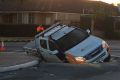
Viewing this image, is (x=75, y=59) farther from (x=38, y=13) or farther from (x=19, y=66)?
(x=38, y=13)

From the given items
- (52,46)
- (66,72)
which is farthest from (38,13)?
(66,72)

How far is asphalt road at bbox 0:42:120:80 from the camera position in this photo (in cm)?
1371

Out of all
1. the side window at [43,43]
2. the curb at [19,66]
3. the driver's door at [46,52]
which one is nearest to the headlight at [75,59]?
the driver's door at [46,52]

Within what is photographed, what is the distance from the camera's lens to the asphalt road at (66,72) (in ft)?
45.0

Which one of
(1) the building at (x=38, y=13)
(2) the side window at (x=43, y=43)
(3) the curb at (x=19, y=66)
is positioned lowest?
(1) the building at (x=38, y=13)

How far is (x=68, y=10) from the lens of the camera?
201 feet

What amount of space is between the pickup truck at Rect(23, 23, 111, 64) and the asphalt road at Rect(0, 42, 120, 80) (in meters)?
0.84

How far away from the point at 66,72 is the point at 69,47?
10.1 ft

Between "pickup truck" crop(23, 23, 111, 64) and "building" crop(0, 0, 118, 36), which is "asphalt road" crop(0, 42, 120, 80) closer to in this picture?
"pickup truck" crop(23, 23, 111, 64)

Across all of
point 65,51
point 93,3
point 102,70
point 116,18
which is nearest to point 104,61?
point 65,51

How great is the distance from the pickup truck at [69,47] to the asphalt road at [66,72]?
0.84 meters

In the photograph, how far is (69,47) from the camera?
17766 millimetres

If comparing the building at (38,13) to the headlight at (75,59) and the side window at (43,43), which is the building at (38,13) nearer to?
the side window at (43,43)

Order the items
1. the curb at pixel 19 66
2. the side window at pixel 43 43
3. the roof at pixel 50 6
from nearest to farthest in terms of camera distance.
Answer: the curb at pixel 19 66 < the side window at pixel 43 43 < the roof at pixel 50 6
